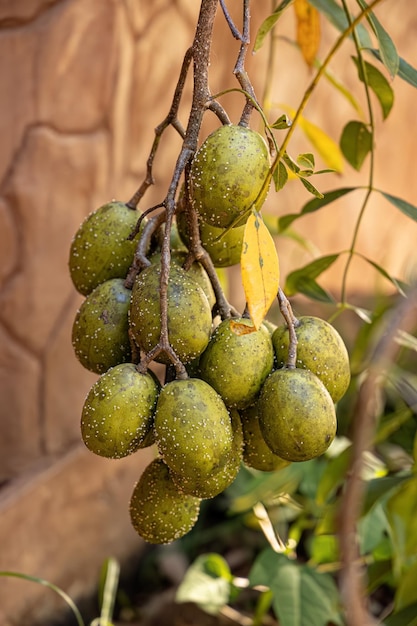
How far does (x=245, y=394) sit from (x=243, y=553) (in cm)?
172

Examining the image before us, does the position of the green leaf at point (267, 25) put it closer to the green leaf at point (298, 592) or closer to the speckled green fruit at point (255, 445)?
the speckled green fruit at point (255, 445)

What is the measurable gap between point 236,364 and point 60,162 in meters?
1.25

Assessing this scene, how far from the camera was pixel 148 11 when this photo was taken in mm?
1837

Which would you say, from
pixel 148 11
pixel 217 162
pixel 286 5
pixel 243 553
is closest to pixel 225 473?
pixel 217 162

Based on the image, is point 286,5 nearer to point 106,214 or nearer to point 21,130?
point 106,214

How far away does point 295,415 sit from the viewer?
1.97 ft

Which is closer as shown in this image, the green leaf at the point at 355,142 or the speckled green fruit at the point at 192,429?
the speckled green fruit at the point at 192,429

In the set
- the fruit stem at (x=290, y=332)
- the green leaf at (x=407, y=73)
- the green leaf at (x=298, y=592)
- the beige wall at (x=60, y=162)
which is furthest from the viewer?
the beige wall at (x=60, y=162)

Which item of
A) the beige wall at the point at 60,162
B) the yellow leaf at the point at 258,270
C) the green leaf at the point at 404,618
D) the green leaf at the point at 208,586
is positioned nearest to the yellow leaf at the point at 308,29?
the yellow leaf at the point at 258,270

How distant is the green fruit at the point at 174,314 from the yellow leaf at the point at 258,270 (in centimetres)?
10

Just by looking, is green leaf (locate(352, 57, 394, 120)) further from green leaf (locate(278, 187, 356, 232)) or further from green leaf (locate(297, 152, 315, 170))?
green leaf (locate(297, 152, 315, 170))

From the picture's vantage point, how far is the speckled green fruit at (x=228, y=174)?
563 millimetres

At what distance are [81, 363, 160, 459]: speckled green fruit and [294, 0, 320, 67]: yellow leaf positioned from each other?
480 millimetres

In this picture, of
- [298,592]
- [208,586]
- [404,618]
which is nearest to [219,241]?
[404,618]
